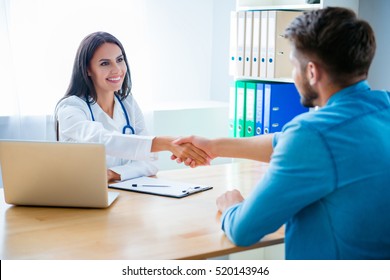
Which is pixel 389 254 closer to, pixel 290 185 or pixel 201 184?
pixel 290 185

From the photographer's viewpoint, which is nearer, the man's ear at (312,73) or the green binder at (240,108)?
the man's ear at (312,73)

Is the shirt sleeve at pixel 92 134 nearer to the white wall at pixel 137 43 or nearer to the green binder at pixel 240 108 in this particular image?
the white wall at pixel 137 43

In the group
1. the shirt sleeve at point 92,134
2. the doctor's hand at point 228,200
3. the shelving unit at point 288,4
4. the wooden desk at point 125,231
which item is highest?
the shelving unit at point 288,4

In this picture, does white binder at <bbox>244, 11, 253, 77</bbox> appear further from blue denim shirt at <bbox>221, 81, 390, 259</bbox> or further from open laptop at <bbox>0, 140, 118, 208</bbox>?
blue denim shirt at <bbox>221, 81, 390, 259</bbox>

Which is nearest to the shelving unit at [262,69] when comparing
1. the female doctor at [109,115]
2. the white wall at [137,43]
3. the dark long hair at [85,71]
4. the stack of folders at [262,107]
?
the stack of folders at [262,107]

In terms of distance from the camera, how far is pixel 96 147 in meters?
2.04

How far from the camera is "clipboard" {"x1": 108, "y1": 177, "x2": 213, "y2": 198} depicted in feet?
7.52

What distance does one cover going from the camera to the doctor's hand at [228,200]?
200 cm

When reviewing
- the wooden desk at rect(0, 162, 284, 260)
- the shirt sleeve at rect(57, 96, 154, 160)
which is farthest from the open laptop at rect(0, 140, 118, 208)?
the shirt sleeve at rect(57, 96, 154, 160)

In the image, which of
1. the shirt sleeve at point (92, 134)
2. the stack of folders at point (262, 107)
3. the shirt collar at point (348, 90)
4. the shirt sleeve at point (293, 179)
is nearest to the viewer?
the shirt sleeve at point (293, 179)

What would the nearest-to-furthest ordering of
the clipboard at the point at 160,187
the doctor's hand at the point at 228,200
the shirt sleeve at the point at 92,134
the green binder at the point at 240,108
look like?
1. the doctor's hand at the point at 228,200
2. the clipboard at the point at 160,187
3. the shirt sleeve at the point at 92,134
4. the green binder at the point at 240,108

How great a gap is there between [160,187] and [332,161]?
36.8 inches

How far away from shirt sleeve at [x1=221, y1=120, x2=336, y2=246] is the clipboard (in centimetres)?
67

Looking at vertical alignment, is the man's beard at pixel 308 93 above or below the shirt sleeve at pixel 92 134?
above
